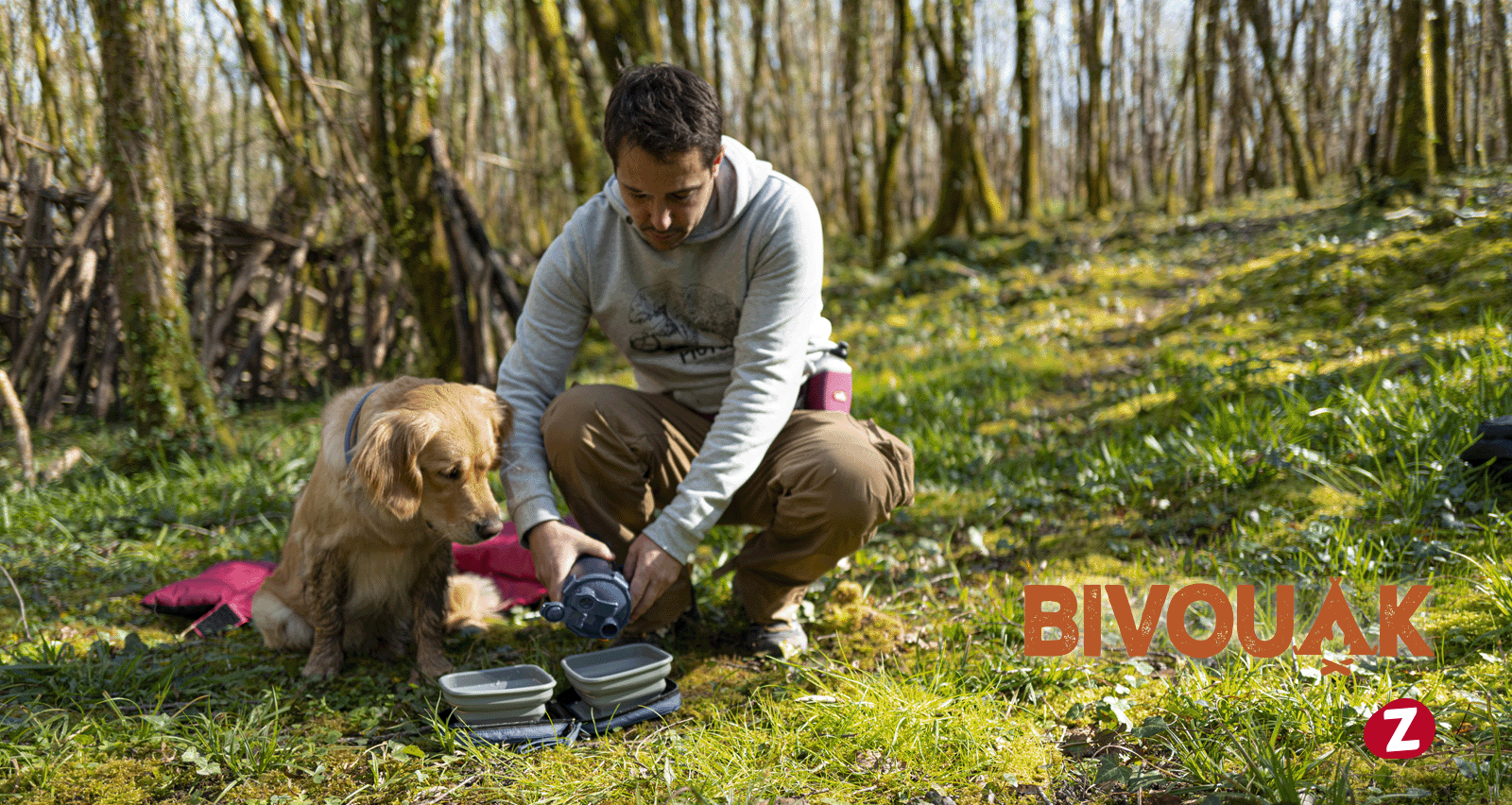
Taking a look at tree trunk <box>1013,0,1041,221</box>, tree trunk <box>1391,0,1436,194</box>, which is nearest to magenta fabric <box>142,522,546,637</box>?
tree trunk <box>1391,0,1436,194</box>

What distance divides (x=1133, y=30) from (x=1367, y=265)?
1787cm

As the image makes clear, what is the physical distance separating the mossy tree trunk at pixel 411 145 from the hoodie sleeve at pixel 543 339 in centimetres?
298

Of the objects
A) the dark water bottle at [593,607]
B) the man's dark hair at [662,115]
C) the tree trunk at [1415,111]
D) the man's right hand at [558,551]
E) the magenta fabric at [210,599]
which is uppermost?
the tree trunk at [1415,111]

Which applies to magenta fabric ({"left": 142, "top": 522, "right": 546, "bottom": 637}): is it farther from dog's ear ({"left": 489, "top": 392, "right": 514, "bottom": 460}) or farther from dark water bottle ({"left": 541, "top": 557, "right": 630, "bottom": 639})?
dark water bottle ({"left": 541, "top": 557, "right": 630, "bottom": 639})

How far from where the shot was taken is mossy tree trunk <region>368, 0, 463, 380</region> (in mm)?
5039

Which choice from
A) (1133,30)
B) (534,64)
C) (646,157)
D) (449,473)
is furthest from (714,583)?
(1133,30)

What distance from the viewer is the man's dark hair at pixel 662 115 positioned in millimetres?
2016

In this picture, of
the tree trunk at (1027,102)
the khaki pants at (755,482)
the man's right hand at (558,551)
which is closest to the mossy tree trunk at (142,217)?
the khaki pants at (755,482)

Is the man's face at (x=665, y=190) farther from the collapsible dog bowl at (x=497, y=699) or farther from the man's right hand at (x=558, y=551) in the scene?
the collapsible dog bowl at (x=497, y=699)

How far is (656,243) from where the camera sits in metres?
2.36

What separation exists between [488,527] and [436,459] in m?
0.22

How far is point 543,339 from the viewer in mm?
2537

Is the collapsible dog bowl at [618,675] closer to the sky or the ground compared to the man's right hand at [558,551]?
closer to the ground

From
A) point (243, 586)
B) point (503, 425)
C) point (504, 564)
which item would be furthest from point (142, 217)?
point (503, 425)
